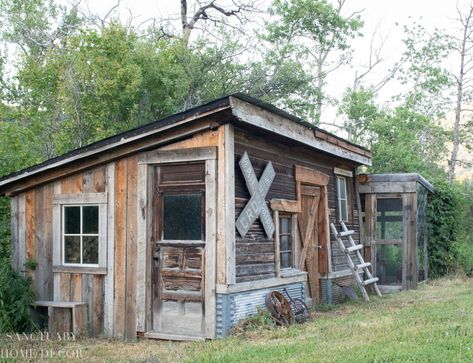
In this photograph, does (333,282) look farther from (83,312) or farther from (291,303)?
(83,312)

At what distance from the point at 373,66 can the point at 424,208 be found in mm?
19608

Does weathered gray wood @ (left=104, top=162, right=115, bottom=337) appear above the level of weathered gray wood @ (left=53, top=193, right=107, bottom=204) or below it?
below

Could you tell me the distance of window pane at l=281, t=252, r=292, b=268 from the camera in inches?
397

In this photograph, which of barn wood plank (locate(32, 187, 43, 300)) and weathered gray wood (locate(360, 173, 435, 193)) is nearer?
barn wood plank (locate(32, 187, 43, 300))

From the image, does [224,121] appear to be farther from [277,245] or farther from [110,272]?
[110,272]

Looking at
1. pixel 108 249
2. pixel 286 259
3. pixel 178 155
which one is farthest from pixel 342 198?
pixel 108 249

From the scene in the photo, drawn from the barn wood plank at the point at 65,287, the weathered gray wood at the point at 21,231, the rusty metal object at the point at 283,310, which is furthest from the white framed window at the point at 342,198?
the weathered gray wood at the point at 21,231

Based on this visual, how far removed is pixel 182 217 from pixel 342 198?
18.2 ft

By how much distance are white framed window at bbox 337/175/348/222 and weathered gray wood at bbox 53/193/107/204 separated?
545 cm

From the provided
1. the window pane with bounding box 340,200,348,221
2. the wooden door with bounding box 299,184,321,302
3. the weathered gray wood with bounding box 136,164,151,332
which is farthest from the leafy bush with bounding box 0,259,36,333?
the window pane with bounding box 340,200,348,221

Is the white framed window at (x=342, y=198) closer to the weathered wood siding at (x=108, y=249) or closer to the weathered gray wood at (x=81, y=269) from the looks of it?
the weathered wood siding at (x=108, y=249)

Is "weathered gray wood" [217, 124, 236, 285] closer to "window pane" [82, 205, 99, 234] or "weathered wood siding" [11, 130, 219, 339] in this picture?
"weathered wood siding" [11, 130, 219, 339]

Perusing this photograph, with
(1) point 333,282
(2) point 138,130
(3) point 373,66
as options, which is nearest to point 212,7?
(3) point 373,66

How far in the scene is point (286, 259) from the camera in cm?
1023
